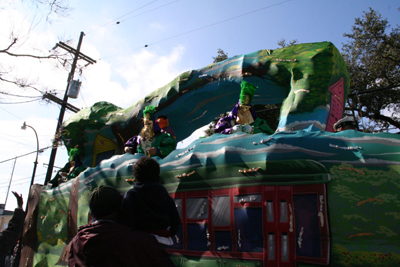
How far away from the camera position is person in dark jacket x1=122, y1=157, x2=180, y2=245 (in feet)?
6.77

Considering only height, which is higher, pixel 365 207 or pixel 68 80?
pixel 68 80

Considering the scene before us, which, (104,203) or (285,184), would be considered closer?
(104,203)

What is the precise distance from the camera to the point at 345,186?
125 inches

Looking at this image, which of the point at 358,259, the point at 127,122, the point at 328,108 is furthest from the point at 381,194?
the point at 127,122

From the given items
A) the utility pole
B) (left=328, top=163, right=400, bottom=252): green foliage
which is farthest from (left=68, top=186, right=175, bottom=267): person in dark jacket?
the utility pole

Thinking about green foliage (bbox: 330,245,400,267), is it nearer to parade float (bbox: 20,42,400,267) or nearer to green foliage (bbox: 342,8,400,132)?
parade float (bbox: 20,42,400,267)

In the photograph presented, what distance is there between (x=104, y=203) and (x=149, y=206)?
0.34 metres

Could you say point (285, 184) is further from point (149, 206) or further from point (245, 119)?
point (245, 119)

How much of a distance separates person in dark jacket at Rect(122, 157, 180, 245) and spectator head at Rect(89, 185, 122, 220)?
10cm

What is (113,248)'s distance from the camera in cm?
176

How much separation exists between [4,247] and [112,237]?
144 cm

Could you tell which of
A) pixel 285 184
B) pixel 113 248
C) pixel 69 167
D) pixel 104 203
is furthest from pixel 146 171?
pixel 69 167

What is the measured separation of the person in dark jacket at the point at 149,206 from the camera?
6.77ft

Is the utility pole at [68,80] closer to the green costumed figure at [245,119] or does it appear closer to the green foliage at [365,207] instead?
the green costumed figure at [245,119]
